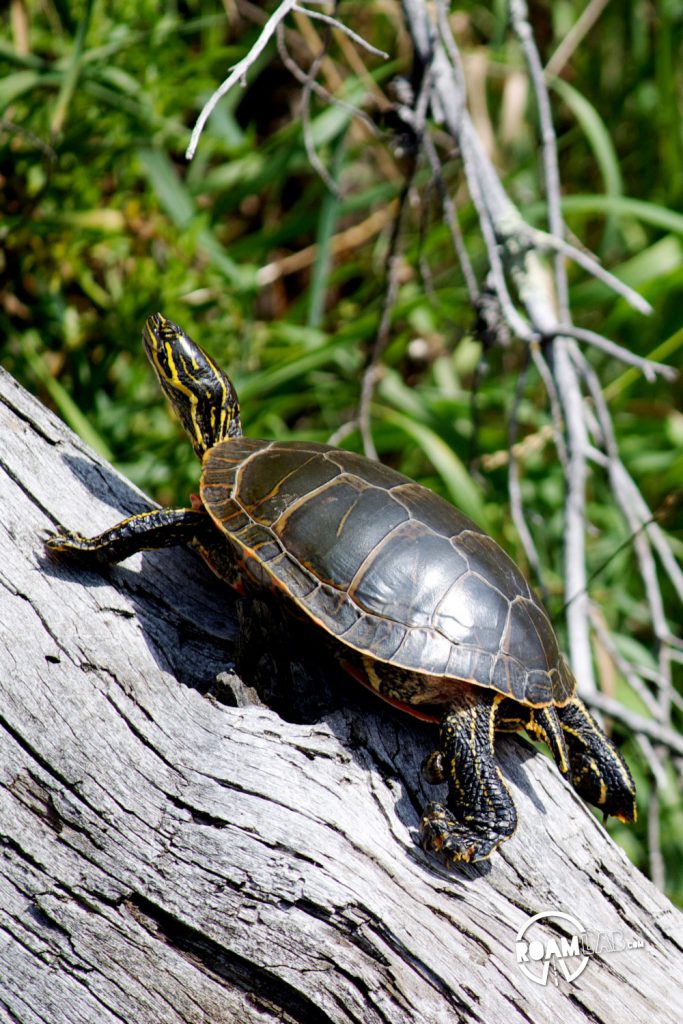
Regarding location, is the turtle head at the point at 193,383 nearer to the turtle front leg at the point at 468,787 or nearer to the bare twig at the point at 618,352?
the bare twig at the point at 618,352

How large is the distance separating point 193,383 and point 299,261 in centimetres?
182

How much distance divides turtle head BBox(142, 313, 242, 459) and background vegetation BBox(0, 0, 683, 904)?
0.62m

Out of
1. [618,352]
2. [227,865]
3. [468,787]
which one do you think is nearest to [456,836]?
[468,787]

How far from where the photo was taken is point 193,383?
2438 mm

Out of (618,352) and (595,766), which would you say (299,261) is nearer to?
(618,352)

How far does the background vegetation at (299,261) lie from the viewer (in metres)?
3.04

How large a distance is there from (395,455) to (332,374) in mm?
604

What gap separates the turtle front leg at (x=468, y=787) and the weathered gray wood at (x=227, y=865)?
0.22ft

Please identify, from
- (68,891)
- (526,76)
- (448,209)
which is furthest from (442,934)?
(526,76)

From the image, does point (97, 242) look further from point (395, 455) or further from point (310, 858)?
point (310, 858)

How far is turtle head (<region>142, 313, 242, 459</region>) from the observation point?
2439 mm

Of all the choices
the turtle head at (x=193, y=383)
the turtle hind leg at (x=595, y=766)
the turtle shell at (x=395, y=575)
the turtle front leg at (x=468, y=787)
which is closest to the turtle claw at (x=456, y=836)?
the turtle front leg at (x=468, y=787)

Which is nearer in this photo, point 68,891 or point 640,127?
point 68,891

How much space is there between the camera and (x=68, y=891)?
5.05 ft
